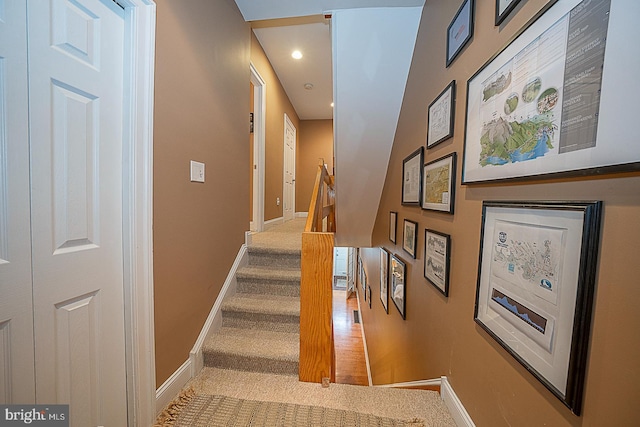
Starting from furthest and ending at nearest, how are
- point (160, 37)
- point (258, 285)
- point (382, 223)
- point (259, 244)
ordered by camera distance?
point (382, 223)
point (259, 244)
point (258, 285)
point (160, 37)

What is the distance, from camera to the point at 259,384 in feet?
4.84

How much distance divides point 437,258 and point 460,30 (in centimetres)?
114

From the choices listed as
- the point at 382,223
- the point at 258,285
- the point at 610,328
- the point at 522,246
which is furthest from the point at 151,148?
the point at 382,223

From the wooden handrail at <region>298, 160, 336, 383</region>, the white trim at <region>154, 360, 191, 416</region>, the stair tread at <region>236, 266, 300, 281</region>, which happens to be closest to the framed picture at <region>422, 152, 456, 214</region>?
the wooden handrail at <region>298, 160, 336, 383</region>

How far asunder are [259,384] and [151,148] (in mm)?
1513

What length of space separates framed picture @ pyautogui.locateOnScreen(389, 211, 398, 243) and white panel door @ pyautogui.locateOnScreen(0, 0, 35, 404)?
7.18ft

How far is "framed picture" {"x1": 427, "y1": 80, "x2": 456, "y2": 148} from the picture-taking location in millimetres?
1153

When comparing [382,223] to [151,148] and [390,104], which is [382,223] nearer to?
[390,104]

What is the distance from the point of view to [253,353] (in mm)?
1602

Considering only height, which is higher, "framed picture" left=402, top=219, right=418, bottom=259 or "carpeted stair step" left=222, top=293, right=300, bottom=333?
"framed picture" left=402, top=219, right=418, bottom=259

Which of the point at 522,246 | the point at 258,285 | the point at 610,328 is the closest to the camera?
the point at 610,328

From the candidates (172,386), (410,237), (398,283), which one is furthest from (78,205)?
(398,283)

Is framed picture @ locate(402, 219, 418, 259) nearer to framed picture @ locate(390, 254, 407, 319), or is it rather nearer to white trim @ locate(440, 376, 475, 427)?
framed picture @ locate(390, 254, 407, 319)

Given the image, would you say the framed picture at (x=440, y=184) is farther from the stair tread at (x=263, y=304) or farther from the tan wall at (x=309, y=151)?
the tan wall at (x=309, y=151)
